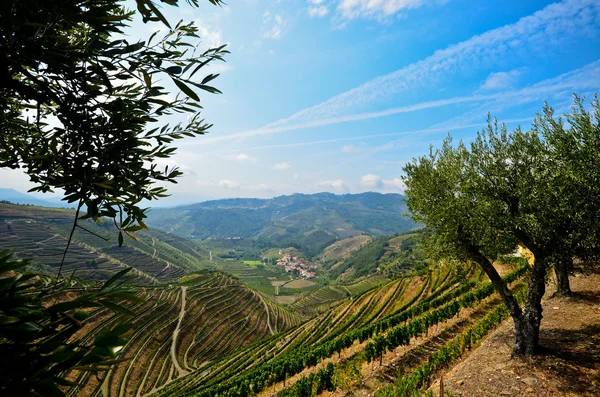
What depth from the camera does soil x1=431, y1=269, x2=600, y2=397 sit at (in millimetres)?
10406

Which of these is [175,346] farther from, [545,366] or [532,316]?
[532,316]

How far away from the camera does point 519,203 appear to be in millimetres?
13188

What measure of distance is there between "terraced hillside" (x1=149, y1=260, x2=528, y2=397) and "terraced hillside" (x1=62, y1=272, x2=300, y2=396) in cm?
1581

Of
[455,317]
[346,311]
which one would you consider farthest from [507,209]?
[346,311]

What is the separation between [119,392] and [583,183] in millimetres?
86437

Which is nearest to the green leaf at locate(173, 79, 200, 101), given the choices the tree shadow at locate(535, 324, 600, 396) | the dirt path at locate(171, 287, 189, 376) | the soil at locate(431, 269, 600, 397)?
the soil at locate(431, 269, 600, 397)

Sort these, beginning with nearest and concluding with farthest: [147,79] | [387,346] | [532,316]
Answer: [147,79]
[532,316]
[387,346]

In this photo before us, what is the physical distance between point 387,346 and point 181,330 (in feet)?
278

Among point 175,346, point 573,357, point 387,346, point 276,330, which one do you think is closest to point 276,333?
point 276,330

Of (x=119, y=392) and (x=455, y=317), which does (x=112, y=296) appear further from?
(x=119, y=392)

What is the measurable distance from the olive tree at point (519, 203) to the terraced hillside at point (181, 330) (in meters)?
61.1

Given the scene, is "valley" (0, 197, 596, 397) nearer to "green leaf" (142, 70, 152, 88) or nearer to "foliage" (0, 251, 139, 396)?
"foliage" (0, 251, 139, 396)

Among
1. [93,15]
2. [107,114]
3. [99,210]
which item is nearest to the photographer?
[93,15]

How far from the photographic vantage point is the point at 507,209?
1317 centimetres
